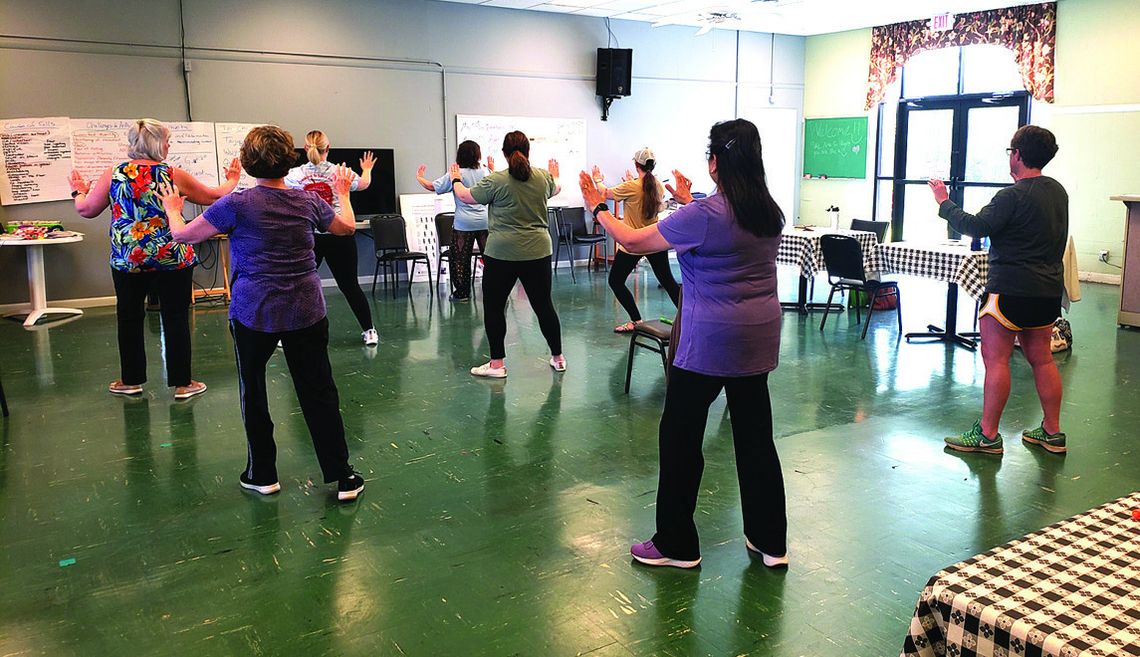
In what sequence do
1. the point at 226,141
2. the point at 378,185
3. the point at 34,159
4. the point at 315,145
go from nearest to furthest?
the point at 315,145
the point at 34,159
the point at 226,141
the point at 378,185

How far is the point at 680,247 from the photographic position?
2.76 m

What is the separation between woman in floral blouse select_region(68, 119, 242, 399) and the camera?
458 centimetres

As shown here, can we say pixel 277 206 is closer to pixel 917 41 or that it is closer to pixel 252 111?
pixel 252 111

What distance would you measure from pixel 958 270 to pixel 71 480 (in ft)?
17.9

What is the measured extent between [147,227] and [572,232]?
6.29 m

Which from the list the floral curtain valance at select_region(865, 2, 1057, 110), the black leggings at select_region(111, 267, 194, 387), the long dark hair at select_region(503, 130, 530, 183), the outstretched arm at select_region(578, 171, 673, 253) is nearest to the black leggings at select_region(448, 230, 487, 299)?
the long dark hair at select_region(503, 130, 530, 183)

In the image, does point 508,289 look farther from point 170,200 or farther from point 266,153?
point 266,153

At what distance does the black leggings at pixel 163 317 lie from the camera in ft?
15.9

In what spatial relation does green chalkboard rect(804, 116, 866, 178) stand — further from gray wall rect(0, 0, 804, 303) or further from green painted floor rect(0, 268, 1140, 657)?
green painted floor rect(0, 268, 1140, 657)

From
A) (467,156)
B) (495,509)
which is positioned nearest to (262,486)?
(495,509)

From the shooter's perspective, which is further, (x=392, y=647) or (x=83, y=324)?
(x=83, y=324)

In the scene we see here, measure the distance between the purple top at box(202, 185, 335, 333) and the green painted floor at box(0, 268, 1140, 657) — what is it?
0.78m

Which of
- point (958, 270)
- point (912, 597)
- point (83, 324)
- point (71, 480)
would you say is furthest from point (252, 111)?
point (912, 597)

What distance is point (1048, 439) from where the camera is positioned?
14.0 ft
